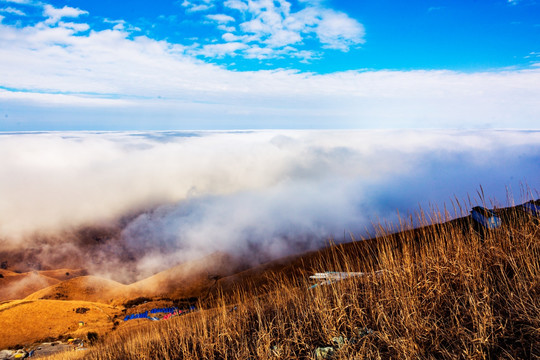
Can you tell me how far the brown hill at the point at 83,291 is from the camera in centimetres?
3745

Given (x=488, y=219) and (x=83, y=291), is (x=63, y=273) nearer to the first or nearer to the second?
(x=83, y=291)

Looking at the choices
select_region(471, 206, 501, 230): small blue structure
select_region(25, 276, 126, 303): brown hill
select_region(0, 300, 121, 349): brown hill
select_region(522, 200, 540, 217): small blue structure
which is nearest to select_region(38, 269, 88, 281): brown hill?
select_region(25, 276, 126, 303): brown hill

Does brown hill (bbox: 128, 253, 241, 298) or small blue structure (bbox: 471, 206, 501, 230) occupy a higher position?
small blue structure (bbox: 471, 206, 501, 230)

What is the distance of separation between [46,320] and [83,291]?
12313 mm

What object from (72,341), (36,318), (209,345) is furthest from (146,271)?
(209,345)

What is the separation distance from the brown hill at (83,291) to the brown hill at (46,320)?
771cm

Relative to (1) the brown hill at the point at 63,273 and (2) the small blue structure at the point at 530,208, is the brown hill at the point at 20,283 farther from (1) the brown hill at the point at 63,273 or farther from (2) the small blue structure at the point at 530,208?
(2) the small blue structure at the point at 530,208

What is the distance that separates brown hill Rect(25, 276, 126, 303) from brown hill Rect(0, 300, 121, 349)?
25.3 ft

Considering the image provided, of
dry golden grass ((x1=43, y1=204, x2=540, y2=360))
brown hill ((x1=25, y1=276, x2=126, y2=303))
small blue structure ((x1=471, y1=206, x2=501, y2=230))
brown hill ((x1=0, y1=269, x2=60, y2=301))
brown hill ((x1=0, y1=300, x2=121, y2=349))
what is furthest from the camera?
brown hill ((x1=0, y1=269, x2=60, y2=301))

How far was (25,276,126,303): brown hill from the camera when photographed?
37.4 m

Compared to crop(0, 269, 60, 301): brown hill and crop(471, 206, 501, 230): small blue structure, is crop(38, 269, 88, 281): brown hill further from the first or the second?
crop(471, 206, 501, 230): small blue structure

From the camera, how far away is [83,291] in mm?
38531

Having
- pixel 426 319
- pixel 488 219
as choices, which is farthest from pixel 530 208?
pixel 426 319

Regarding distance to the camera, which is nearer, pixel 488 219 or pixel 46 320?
pixel 488 219
